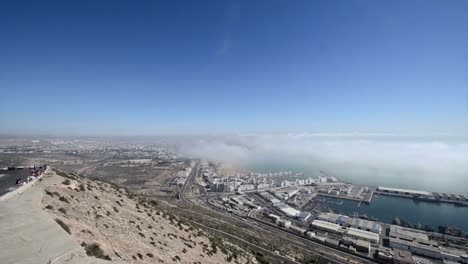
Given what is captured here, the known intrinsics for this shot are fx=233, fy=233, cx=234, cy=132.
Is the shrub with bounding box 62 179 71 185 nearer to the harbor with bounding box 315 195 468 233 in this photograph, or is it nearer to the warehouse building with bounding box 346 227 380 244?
the warehouse building with bounding box 346 227 380 244

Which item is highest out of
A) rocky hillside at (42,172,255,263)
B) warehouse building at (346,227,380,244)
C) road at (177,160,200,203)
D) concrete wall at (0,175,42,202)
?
concrete wall at (0,175,42,202)

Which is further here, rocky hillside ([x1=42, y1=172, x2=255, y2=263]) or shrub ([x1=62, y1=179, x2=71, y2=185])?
shrub ([x1=62, y1=179, x2=71, y2=185])

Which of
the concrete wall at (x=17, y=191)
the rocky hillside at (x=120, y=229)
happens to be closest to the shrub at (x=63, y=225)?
the rocky hillside at (x=120, y=229)

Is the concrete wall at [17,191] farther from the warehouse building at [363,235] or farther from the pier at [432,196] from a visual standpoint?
the pier at [432,196]

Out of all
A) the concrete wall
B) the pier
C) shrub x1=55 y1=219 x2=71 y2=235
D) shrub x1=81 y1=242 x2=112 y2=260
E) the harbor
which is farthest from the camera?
the pier

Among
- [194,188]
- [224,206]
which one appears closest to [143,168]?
[194,188]

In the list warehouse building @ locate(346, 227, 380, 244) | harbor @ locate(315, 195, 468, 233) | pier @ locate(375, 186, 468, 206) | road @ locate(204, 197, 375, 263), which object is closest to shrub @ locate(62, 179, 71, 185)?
road @ locate(204, 197, 375, 263)

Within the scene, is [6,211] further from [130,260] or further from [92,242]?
[130,260]

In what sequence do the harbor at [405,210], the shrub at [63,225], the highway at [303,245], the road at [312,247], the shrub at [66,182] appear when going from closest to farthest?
the shrub at [63,225] → the shrub at [66,182] → the highway at [303,245] → the road at [312,247] → the harbor at [405,210]

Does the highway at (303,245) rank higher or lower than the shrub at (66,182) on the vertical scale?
lower
